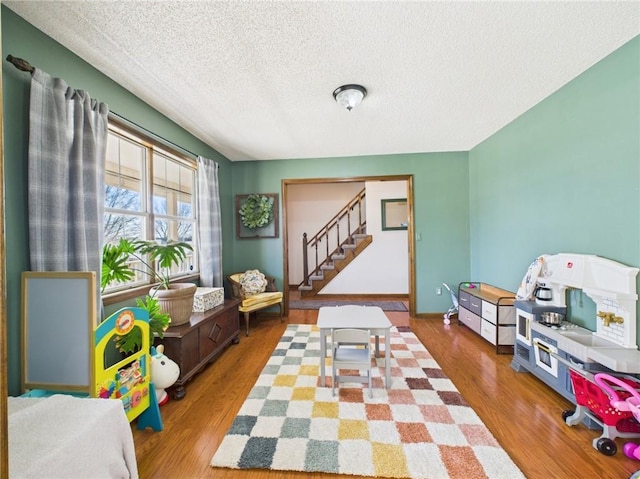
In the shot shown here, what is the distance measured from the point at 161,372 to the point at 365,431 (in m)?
1.55

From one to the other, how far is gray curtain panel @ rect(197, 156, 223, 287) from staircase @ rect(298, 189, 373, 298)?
2.68 meters

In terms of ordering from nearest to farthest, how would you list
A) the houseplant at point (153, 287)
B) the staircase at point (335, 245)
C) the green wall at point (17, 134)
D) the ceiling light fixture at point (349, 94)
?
1. the green wall at point (17, 134)
2. the houseplant at point (153, 287)
3. the ceiling light fixture at point (349, 94)
4. the staircase at point (335, 245)

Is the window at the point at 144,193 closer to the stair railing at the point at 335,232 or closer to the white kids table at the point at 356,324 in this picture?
the white kids table at the point at 356,324

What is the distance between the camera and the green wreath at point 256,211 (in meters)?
4.33

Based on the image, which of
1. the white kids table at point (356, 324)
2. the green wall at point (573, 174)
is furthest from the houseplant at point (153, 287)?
the green wall at point (573, 174)

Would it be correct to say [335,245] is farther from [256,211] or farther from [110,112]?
[110,112]

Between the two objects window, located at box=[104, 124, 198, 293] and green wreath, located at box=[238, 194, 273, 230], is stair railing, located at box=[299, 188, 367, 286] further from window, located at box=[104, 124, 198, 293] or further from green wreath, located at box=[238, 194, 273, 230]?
window, located at box=[104, 124, 198, 293]

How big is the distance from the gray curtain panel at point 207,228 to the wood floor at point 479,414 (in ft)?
3.16

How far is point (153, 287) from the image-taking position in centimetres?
262

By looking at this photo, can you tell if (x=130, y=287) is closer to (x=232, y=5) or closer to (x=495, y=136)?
(x=232, y=5)

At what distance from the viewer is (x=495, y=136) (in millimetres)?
3428

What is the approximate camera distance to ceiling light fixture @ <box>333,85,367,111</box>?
7.55 feet

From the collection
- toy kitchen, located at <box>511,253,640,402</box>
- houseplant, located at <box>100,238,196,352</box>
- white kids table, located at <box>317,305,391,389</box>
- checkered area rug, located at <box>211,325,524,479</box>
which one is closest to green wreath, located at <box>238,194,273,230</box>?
houseplant, located at <box>100,238,196,352</box>

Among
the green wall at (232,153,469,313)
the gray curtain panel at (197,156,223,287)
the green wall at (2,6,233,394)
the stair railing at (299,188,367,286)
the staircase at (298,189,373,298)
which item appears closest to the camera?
the green wall at (2,6,233,394)
